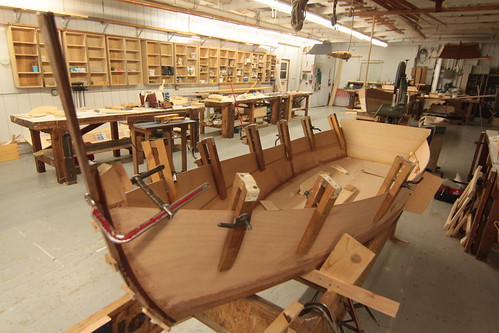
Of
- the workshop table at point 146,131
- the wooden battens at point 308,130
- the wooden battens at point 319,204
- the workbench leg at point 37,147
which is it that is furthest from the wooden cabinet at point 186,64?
the wooden battens at point 319,204

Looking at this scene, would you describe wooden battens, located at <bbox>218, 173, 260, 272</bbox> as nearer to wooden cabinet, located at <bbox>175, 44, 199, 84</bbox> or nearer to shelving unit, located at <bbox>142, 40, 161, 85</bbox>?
shelving unit, located at <bbox>142, 40, 161, 85</bbox>

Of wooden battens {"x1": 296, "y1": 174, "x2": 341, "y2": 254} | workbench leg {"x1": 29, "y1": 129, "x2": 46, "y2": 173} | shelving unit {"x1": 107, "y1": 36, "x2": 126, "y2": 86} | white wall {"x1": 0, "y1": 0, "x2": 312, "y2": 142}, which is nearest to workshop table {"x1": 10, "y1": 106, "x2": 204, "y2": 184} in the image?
workbench leg {"x1": 29, "y1": 129, "x2": 46, "y2": 173}

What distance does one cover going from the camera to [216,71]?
31.2 ft

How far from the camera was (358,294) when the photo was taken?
4.11ft

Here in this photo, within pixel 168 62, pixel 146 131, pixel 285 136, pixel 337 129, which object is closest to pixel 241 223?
pixel 285 136

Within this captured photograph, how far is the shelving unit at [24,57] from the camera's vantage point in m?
5.31

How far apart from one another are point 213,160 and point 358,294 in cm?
104

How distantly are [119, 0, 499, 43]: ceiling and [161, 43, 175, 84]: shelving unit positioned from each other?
3.61 feet

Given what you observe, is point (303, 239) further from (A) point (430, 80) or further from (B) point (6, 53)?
(A) point (430, 80)

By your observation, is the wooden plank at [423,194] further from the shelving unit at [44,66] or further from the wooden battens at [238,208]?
the shelving unit at [44,66]

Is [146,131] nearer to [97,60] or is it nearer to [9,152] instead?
[9,152]

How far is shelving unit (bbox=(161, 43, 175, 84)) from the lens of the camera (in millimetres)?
7910

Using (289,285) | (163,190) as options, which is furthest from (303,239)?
(289,285)

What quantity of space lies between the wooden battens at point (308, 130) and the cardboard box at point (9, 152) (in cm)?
493
